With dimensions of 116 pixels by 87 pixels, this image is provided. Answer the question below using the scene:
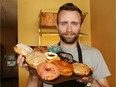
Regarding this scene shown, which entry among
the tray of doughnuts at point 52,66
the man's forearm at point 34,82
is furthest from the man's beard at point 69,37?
the man's forearm at point 34,82

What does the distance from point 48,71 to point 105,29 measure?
1.16m

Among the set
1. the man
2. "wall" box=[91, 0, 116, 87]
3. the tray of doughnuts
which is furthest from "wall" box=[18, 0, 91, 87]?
the tray of doughnuts

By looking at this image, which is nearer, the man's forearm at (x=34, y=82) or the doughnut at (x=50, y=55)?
the doughnut at (x=50, y=55)

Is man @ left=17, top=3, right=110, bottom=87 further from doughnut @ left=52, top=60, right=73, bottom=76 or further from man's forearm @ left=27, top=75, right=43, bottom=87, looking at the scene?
doughnut @ left=52, top=60, right=73, bottom=76

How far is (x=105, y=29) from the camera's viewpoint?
1805mm

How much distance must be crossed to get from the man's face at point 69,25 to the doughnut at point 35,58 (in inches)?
8.0

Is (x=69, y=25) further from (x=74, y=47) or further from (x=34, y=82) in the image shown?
(x=34, y=82)

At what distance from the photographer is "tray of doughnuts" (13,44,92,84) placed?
75cm

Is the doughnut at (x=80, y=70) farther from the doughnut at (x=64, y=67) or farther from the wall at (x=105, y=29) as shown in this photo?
the wall at (x=105, y=29)

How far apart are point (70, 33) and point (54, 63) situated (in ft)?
0.79

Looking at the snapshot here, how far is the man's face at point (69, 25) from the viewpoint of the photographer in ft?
3.25

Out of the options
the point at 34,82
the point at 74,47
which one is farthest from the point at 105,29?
the point at 34,82

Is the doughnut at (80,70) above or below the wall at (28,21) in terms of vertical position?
below

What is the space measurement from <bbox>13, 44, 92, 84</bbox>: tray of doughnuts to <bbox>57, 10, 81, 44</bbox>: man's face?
13cm
